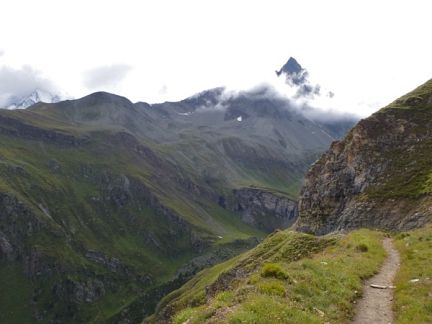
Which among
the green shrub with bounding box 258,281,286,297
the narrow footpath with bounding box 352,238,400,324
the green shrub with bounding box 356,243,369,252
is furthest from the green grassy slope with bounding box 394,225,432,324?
the green shrub with bounding box 258,281,286,297

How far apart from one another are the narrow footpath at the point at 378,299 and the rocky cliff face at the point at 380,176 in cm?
4014

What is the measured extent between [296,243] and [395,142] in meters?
56.8

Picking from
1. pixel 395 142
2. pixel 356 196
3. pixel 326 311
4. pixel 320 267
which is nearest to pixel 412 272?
pixel 320 267

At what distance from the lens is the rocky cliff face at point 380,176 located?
83.1 metres

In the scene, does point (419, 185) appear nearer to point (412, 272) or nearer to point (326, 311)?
point (412, 272)

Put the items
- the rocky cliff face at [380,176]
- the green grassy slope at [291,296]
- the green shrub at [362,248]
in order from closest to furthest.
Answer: the green grassy slope at [291,296] < the green shrub at [362,248] < the rocky cliff face at [380,176]

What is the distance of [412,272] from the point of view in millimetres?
32188

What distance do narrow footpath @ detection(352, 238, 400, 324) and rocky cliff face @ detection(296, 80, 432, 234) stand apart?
4014 centimetres

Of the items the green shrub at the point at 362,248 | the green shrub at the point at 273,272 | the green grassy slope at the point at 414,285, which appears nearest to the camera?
the green grassy slope at the point at 414,285

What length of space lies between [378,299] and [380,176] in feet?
273

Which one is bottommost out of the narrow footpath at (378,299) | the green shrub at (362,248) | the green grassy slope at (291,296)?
the green shrub at (362,248)

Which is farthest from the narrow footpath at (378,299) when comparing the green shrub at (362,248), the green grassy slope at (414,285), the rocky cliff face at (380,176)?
the rocky cliff face at (380,176)

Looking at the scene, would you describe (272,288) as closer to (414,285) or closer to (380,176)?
(414,285)

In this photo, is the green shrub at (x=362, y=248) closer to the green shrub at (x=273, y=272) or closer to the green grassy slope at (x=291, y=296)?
the green grassy slope at (x=291, y=296)
